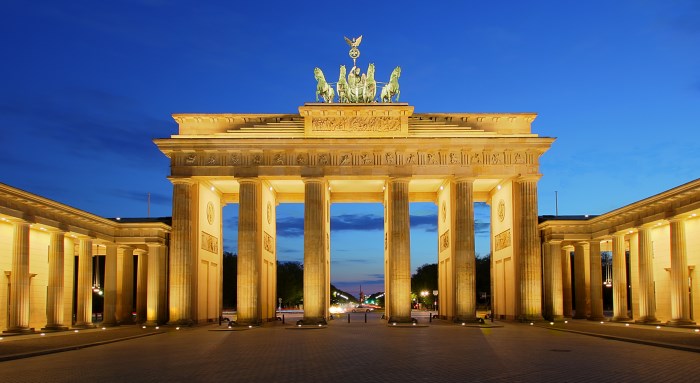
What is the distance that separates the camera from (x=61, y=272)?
4716cm

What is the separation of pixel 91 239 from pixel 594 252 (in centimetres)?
3860

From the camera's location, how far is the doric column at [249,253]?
2058 inches

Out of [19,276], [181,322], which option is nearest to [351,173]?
[181,322]

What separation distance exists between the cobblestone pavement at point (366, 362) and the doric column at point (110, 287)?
848 inches

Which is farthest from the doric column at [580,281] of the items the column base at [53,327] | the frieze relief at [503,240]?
the column base at [53,327]

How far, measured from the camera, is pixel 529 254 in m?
52.6

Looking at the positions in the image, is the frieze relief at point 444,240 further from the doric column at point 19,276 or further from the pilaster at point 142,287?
the doric column at point 19,276

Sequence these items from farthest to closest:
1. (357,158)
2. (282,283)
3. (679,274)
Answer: (282,283) → (357,158) → (679,274)

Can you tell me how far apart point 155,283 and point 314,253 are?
12.3 m

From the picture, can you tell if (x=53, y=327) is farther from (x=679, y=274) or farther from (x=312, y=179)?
(x=679, y=274)

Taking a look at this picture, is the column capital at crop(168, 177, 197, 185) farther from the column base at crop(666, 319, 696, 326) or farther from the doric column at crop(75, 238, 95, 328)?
the column base at crop(666, 319, 696, 326)

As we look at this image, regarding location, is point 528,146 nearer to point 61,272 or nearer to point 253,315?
point 253,315

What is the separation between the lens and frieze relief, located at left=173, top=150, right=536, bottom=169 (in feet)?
175

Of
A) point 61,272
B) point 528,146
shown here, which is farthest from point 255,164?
point 528,146
